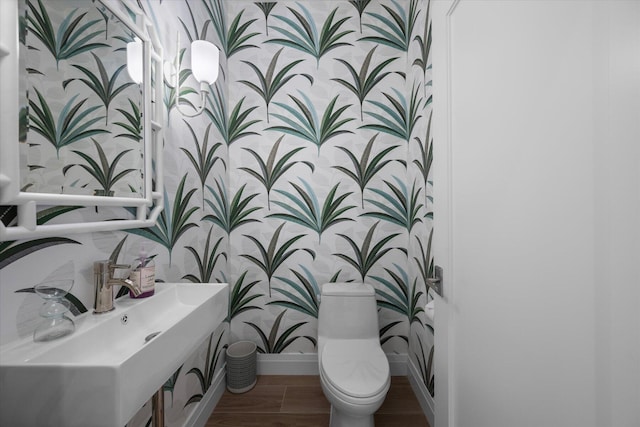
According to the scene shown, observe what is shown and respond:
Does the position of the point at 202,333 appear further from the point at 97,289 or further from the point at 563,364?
the point at 563,364

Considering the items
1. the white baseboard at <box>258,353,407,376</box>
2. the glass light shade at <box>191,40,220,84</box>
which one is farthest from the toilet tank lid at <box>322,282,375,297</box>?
the glass light shade at <box>191,40,220,84</box>

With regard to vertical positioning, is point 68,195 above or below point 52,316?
above

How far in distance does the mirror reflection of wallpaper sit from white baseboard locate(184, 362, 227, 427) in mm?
1201

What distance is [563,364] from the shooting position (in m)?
0.49

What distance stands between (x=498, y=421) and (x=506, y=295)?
12.0 inches

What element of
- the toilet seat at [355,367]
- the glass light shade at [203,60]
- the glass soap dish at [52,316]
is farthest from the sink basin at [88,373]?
the glass light shade at [203,60]

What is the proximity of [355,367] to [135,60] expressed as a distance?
165cm

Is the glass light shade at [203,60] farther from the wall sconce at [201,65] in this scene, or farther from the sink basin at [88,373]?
the sink basin at [88,373]

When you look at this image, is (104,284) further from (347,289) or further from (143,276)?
(347,289)

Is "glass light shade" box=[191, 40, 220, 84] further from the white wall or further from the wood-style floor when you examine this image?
the wood-style floor

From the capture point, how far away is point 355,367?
1.37m

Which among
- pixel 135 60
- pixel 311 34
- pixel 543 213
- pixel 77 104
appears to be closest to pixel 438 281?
pixel 543 213

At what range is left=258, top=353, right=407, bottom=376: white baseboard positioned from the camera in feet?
6.44

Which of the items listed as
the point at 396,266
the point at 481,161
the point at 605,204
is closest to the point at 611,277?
the point at 605,204
